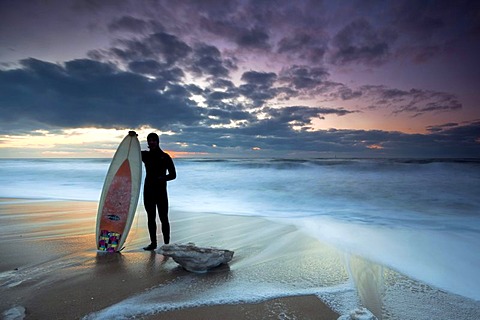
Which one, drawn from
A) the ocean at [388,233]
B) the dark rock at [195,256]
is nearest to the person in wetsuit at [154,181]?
the dark rock at [195,256]

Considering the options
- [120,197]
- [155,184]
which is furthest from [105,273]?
[120,197]

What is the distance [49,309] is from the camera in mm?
2326

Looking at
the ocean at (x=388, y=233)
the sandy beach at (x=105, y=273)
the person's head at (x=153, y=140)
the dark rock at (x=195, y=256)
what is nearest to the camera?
the sandy beach at (x=105, y=273)

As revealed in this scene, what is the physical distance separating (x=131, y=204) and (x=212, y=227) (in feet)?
6.23

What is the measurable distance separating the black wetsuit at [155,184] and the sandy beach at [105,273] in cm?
48

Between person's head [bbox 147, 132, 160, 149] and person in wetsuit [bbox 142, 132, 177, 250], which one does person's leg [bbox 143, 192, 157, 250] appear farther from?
person's head [bbox 147, 132, 160, 149]

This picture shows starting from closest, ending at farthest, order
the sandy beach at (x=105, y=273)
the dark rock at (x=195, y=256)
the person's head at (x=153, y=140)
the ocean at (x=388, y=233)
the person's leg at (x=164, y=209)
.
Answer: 1. the sandy beach at (x=105, y=273)
2. the ocean at (x=388, y=233)
3. the dark rock at (x=195, y=256)
4. the person's head at (x=153, y=140)
5. the person's leg at (x=164, y=209)

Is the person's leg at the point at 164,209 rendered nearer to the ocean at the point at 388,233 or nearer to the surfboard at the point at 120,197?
the surfboard at the point at 120,197

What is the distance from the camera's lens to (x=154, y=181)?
4.09 m

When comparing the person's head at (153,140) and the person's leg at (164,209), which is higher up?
the person's head at (153,140)

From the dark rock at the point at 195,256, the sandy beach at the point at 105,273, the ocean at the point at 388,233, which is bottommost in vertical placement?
the ocean at the point at 388,233

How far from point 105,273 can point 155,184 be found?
4.36 feet

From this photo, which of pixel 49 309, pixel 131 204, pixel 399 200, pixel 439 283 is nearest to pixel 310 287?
pixel 439 283

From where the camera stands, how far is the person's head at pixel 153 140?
4031 mm
